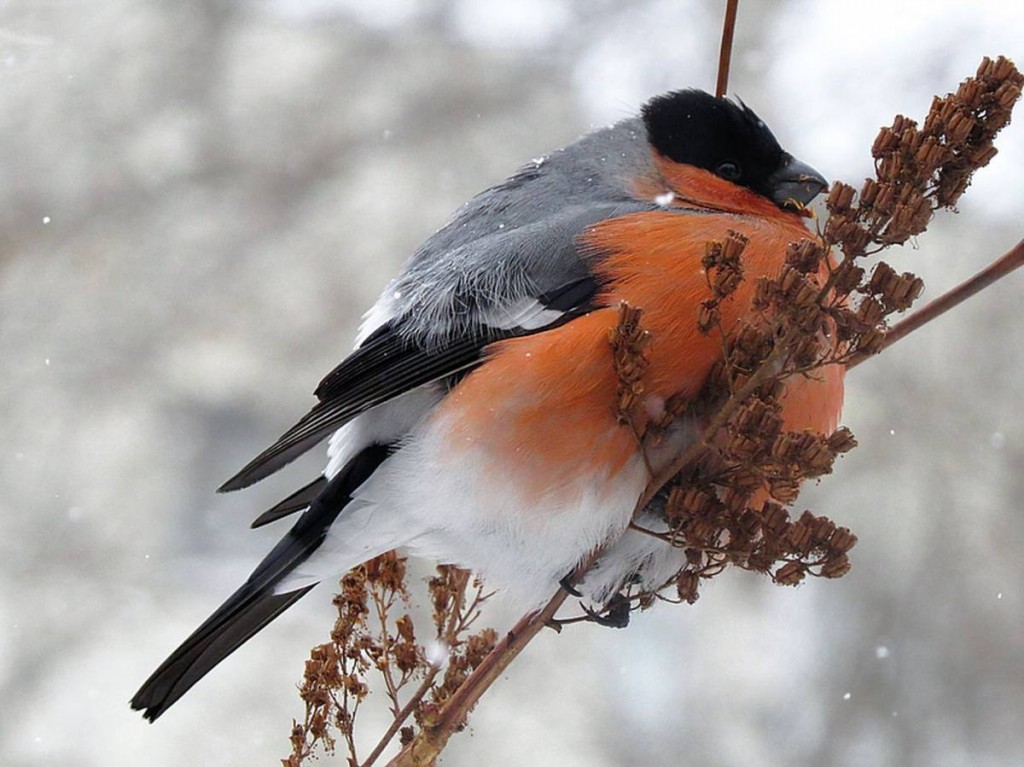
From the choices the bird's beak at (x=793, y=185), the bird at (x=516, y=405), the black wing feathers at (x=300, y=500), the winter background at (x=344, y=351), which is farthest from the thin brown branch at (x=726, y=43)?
the winter background at (x=344, y=351)

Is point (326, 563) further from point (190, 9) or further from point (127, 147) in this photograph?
point (190, 9)

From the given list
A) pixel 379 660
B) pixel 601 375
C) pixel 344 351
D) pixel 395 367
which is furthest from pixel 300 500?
pixel 344 351

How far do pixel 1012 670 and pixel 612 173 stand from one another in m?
1.58

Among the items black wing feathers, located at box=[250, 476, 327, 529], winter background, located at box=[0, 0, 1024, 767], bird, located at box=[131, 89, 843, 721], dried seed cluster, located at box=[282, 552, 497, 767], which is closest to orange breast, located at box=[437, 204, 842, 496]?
bird, located at box=[131, 89, 843, 721]

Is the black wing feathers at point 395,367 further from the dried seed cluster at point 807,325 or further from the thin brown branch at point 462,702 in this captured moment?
the thin brown branch at point 462,702

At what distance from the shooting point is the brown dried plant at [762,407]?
1155mm

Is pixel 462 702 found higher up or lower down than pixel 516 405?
lower down

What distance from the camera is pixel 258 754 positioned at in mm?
2738

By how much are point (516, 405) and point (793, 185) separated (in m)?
0.56

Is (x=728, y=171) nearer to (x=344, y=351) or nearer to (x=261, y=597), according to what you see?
(x=261, y=597)

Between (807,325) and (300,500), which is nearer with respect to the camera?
(807,325)

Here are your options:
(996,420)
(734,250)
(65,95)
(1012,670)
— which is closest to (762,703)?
(1012,670)

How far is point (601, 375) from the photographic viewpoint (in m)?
1.43

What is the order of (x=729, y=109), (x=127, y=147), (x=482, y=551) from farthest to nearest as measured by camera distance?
(x=127, y=147) → (x=729, y=109) → (x=482, y=551)
